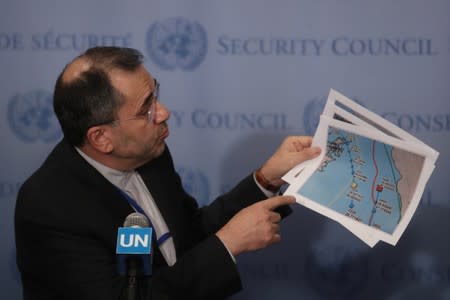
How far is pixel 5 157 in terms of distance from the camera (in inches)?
83.9

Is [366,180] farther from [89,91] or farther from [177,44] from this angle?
[177,44]

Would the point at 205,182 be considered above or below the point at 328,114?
below

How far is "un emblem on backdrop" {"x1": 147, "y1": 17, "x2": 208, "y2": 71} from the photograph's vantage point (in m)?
2.01

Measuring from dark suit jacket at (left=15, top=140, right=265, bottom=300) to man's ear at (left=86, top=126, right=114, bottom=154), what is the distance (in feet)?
0.19

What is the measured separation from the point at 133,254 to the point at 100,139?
503mm

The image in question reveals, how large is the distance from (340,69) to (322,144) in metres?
0.67

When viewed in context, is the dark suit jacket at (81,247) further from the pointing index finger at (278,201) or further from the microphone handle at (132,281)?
the microphone handle at (132,281)

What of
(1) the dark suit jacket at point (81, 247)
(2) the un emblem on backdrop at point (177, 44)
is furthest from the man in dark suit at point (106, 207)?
(2) the un emblem on backdrop at point (177, 44)

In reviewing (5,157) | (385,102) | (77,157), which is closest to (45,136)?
(5,157)

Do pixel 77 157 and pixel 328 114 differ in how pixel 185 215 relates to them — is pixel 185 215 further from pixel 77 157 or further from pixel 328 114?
pixel 328 114

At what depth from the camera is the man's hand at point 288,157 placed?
145cm

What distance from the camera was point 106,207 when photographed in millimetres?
1301

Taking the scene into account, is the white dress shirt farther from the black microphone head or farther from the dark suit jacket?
the black microphone head

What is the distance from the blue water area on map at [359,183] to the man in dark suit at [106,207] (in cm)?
8
